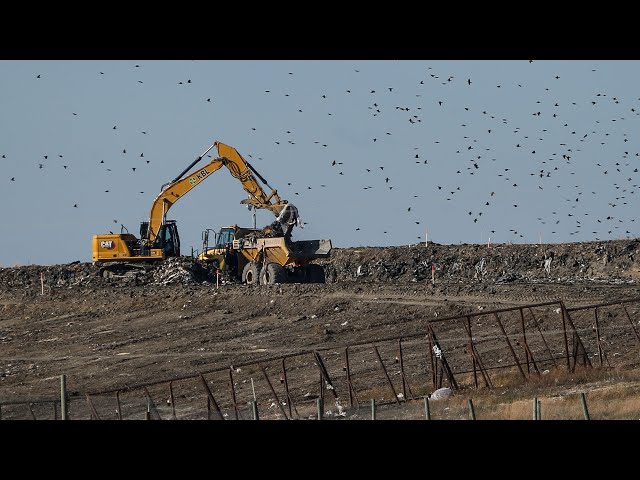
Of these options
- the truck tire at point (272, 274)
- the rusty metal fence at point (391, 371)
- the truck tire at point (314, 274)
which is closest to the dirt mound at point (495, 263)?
the truck tire at point (314, 274)

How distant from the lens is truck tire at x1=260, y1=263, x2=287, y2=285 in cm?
4316

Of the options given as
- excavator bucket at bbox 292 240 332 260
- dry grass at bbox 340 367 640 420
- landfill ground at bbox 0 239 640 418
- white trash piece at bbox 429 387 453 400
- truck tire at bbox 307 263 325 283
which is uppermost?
excavator bucket at bbox 292 240 332 260

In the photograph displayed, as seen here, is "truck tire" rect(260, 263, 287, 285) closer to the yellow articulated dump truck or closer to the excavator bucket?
the yellow articulated dump truck

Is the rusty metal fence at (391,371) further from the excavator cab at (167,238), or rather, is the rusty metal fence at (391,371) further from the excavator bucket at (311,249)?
the excavator cab at (167,238)

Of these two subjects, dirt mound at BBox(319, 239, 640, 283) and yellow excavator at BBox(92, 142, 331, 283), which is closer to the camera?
yellow excavator at BBox(92, 142, 331, 283)

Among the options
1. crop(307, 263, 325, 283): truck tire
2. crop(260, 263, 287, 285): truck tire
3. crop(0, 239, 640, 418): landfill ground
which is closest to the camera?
crop(0, 239, 640, 418): landfill ground

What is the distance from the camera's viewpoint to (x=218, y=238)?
154 feet

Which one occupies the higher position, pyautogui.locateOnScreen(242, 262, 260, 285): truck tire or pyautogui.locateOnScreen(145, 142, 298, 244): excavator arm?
pyautogui.locateOnScreen(145, 142, 298, 244): excavator arm

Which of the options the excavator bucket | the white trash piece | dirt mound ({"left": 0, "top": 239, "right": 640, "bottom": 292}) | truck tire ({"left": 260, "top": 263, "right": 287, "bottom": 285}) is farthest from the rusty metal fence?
dirt mound ({"left": 0, "top": 239, "right": 640, "bottom": 292})

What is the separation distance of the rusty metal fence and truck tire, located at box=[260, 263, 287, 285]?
1230 cm

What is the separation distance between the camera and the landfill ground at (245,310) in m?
31.3

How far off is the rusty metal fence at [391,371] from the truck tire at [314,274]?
13.8 meters

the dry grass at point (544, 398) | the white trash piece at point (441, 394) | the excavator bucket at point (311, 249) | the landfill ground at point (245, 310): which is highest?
the excavator bucket at point (311, 249)
